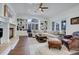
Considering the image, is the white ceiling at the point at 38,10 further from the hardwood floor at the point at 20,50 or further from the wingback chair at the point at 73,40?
the hardwood floor at the point at 20,50

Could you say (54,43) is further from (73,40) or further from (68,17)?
(68,17)

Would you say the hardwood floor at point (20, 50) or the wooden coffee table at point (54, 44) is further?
the wooden coffee table at point (54, 44)

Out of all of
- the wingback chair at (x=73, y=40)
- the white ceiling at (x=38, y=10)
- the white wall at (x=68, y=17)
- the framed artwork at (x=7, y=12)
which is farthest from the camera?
the framed artwork at (x=7, y=12)

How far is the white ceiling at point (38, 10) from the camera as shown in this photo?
3.44 m

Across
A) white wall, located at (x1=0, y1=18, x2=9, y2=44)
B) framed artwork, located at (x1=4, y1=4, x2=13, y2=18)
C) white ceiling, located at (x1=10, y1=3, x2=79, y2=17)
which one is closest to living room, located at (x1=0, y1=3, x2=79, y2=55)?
white ceiling, located at (x1=10, y1=3, x2=79, y2=17)

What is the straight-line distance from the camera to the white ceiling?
3.44 m

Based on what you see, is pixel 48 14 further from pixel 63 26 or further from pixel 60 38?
pixel 60 38

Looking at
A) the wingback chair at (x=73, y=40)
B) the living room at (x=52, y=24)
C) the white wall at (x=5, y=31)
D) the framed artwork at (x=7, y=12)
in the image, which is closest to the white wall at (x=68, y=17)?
the living room at (x=52, y=24)

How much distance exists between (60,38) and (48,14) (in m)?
0.95

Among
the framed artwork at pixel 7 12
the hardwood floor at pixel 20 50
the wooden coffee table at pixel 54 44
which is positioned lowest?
the hardwood floor at pixel 20 50

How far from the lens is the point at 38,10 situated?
412 cm

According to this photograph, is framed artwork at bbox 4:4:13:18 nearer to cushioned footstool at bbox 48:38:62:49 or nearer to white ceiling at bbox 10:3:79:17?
white ceiling at bbox 10:3:79:17

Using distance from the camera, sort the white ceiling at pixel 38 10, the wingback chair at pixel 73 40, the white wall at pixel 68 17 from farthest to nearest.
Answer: the white wall at pixel 68 17 → the wingback chair at pixel 73 40 → the white ceiling at pixel 38 10

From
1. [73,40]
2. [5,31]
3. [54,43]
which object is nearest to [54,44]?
[54,43]
